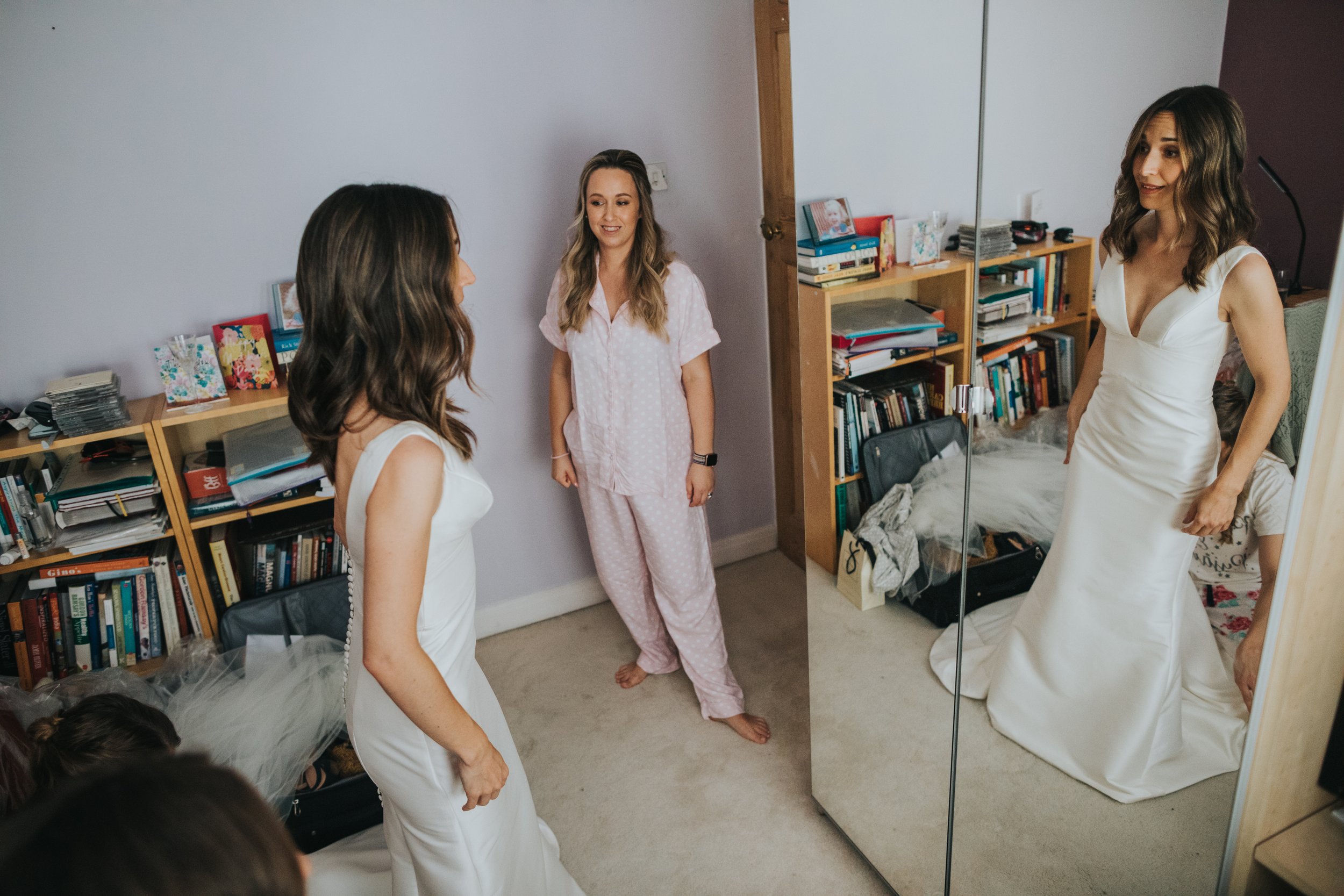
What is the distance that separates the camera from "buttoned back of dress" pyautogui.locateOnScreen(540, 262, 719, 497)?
2.17 metres

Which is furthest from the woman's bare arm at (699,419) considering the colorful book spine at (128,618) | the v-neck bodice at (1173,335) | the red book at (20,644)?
the red book at (20,644)

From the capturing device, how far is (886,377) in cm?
141

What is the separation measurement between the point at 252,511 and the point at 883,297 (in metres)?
1.78

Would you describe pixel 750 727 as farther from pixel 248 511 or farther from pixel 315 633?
pixel 248 511

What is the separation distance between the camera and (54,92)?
2.05 meters

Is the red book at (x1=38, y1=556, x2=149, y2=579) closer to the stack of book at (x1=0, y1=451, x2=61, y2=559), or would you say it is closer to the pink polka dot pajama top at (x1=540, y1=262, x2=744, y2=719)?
the stack of book at (x1=0, y1=451, x2=61, y2=559)

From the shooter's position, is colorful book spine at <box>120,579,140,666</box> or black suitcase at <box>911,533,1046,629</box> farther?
colorful book spine at <box>120,579,140,666</box>

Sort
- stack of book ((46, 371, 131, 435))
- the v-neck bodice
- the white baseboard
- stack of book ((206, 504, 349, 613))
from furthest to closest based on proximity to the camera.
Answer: the white baseboard → stack of book ((206, 504, 349, 613)) → stack of book ((46, 371, 131, 435)) → the v-neck bodice

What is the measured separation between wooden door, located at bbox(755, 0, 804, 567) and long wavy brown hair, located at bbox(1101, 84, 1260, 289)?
4.91 ft

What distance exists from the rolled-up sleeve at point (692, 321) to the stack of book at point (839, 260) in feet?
2.11

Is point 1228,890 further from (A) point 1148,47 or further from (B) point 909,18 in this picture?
(B) point 909,18

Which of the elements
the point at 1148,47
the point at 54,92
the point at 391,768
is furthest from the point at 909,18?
the point at 54,92

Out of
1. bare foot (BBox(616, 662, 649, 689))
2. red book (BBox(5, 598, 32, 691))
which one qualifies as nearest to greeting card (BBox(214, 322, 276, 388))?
red book (BBox(5, 598, 32, 691))

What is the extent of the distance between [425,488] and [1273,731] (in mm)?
1138
